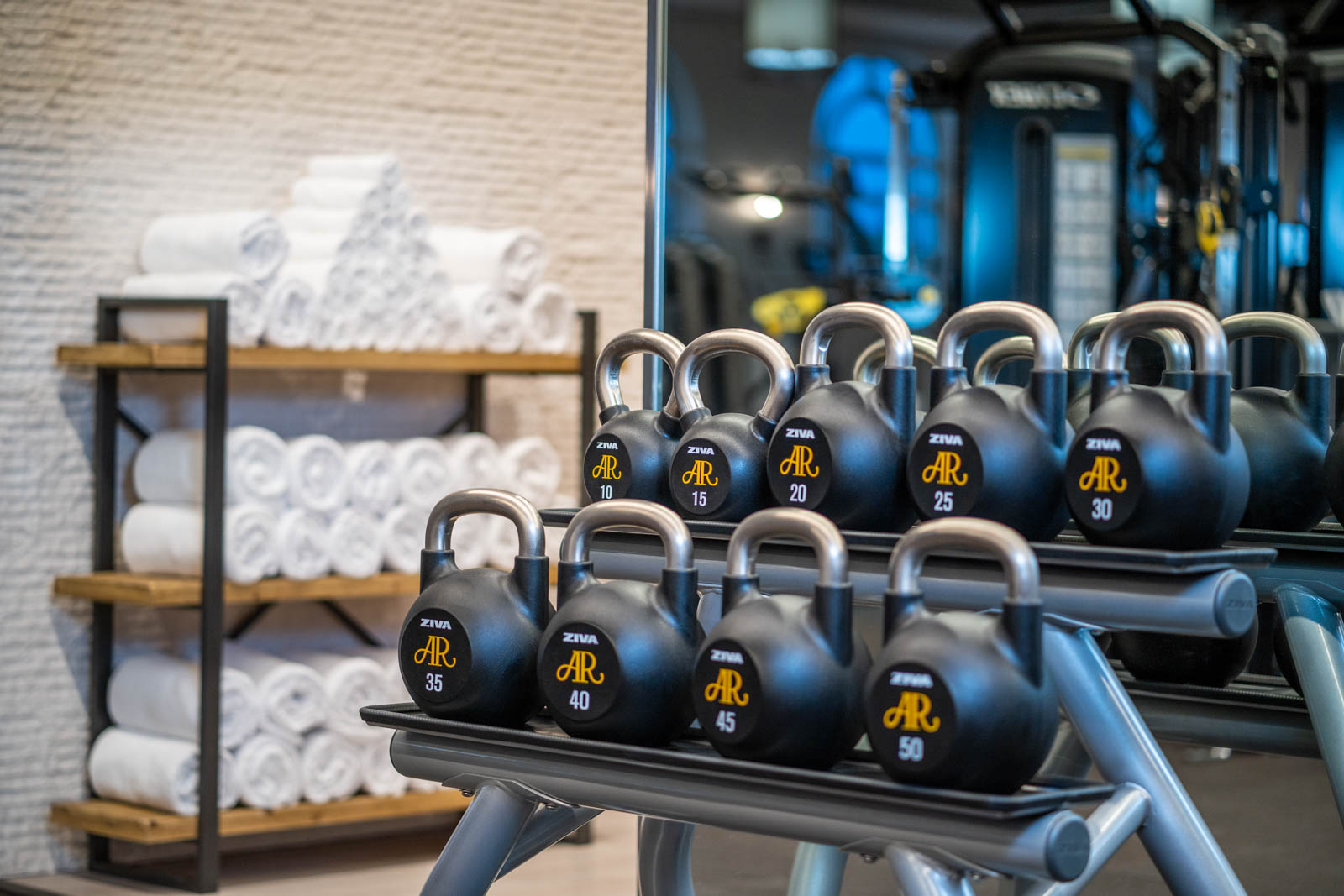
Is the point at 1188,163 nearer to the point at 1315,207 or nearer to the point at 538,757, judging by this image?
the point at 1315,207

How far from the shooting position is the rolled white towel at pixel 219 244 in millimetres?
4160

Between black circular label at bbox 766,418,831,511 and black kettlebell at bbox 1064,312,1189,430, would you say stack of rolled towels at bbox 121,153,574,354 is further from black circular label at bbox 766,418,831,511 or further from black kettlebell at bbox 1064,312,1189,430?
black circular label at bbox 766,418,831,511

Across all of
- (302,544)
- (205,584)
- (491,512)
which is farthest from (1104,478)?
(302,544)

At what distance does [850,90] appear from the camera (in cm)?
1062

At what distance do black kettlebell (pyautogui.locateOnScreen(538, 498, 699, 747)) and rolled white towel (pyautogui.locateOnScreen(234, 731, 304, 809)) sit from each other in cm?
263

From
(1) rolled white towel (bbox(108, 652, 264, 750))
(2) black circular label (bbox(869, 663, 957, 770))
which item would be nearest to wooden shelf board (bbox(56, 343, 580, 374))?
(1) rolled white towel (bbox(108, 652, 264, 750))

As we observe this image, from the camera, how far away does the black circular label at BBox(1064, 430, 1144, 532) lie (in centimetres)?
165

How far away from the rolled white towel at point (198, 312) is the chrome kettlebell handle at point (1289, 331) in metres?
2.63

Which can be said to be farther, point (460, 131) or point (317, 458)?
point (460, 131)

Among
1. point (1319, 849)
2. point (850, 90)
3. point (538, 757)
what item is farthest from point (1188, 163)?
point (850, 90)

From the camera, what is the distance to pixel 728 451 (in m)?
1.95

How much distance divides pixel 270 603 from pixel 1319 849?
9.05 ft

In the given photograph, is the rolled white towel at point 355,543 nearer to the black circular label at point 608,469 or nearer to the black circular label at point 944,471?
the black circular label at point 608,469

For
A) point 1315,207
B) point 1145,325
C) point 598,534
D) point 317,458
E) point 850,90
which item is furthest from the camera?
point 850,90
